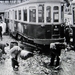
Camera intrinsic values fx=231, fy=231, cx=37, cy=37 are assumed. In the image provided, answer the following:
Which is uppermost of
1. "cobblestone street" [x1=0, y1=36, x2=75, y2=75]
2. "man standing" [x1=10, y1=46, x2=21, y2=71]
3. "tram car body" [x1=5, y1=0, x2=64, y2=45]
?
"tram car body" [x1=5, y1=0, x2=64, y2=45]

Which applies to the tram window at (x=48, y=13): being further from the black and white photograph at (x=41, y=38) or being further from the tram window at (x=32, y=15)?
the tram window at (x=32, y=15)

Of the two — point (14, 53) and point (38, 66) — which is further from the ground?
point (14, 53)

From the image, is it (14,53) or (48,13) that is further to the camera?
(48,13)

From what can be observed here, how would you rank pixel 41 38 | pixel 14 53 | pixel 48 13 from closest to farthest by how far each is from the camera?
pixel 14 53
pixel 41 38
pixel 48 13

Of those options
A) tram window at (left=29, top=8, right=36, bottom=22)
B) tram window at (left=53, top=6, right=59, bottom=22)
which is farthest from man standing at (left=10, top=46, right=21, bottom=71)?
tram window at (left=53, top=6, right=59, bottom=22)

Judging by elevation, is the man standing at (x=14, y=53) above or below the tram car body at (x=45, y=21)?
below

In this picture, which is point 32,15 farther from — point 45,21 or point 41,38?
point 41,38

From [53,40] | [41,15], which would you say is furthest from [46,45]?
[41,15]

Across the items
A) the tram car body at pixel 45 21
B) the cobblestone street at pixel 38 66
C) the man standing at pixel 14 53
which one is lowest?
the cobblestone street at pixel 38 66

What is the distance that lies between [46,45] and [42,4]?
2.56 meters

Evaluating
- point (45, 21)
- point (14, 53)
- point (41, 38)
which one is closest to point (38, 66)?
point (14, 53)

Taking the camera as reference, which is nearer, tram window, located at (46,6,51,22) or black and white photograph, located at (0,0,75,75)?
black and white photograph, located at (0,0,75,75)

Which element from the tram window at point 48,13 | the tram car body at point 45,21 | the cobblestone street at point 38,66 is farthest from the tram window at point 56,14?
the cobblestone street at point 38,66

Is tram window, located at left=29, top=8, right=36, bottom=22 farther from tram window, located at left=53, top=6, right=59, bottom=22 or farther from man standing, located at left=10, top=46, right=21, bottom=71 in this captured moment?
man standing, located at left=10, top=46, right=21, bottom=71
